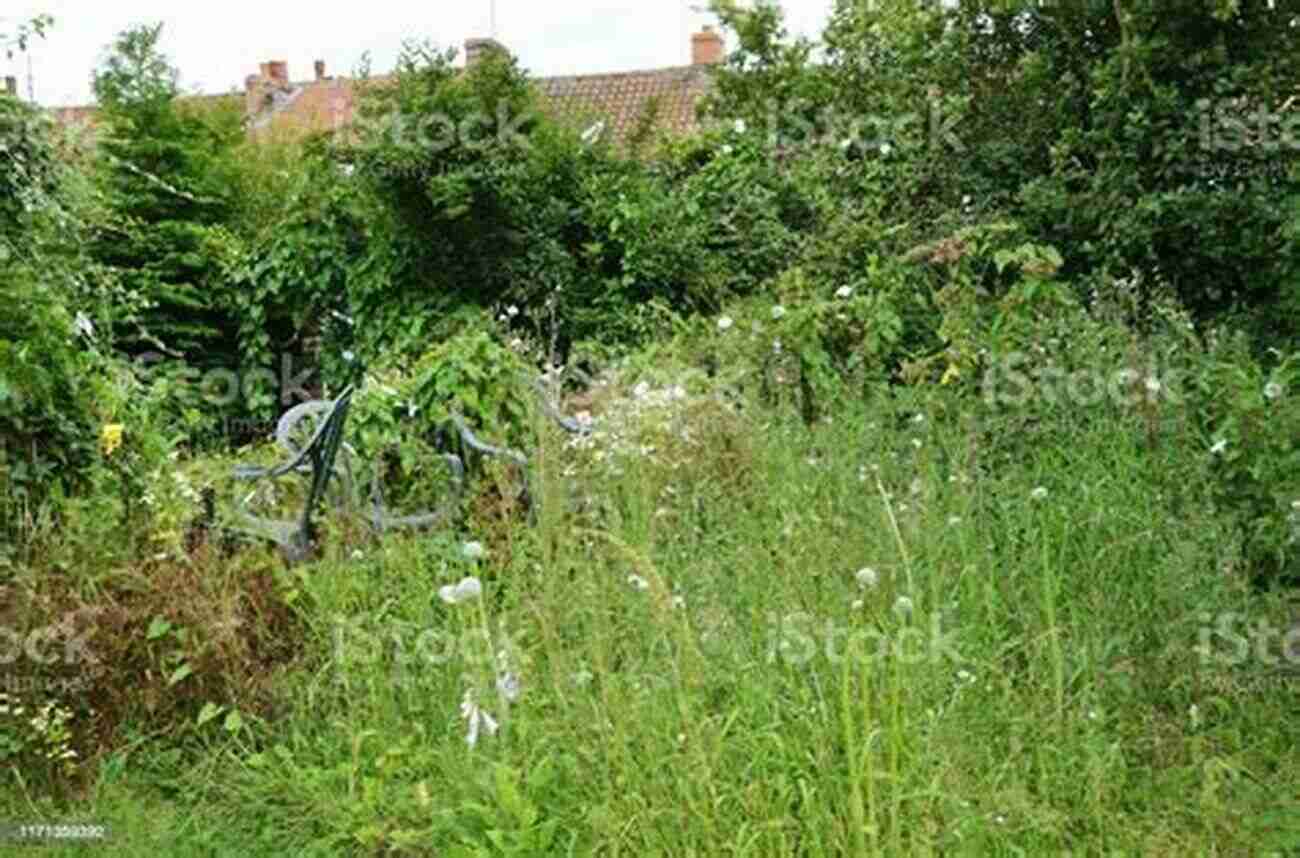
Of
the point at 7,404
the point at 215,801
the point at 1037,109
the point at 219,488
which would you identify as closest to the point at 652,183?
the point at 1037,109

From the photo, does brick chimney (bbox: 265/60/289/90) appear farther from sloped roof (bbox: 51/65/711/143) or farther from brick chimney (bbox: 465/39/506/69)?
brick chimney (bbox: 465/39/506/69)

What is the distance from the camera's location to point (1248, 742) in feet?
11.9

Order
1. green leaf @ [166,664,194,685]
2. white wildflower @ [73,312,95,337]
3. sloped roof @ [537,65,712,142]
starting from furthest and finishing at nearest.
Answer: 1. sloped roof @ [537,65,712,142]
2. white wildflower @ [73,312,95,337]
3. green leaf @ [166,664,194,685]

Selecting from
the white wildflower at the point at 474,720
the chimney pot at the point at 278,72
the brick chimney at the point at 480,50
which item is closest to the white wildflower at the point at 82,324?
the white wildflower at the point at 474,720

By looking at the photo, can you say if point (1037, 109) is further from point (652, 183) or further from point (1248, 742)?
point (1248, 742)

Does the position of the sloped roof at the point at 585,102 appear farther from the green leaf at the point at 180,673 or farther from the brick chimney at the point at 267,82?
the green leaf at the point at 180,673

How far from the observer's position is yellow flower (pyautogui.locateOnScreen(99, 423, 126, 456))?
16.0 feet

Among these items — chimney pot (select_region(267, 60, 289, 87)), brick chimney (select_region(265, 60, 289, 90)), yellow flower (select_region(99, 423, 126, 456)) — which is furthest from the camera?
chimney pot (select_region(267, 60, 289, 87))

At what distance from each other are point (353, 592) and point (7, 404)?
1.27 meters

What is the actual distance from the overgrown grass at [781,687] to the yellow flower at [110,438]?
95 centimetres

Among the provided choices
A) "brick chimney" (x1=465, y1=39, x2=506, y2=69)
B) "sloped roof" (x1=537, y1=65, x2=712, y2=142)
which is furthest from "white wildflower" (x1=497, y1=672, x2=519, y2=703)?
"sloped roof" (x1=537, y1=65, x2=712, y2=142)

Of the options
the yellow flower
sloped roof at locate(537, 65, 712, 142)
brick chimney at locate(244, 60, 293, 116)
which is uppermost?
brick chimney at locate(244, 60, 293, 116)

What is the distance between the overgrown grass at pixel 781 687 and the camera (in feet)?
10.3

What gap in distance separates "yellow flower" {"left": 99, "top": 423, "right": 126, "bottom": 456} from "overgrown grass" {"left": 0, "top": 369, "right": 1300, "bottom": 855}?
3.10ft
